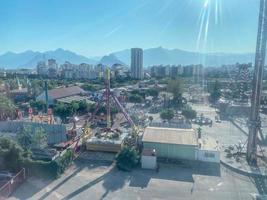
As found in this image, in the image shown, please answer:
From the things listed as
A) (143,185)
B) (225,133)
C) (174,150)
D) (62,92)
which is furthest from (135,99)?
(143,185)

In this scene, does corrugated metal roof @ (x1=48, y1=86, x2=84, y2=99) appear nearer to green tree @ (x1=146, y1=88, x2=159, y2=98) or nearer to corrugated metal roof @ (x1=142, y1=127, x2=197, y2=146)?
green tree @ (x1=146, y1=88, x2=159, y2=98)

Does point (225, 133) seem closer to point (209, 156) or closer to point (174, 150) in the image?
point (209, 156)

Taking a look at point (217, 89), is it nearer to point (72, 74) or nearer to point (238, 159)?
point (238, 159)

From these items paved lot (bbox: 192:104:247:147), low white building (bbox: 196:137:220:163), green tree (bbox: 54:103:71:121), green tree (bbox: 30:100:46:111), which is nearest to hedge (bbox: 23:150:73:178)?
low white building (bbox: 196:137:220:163)

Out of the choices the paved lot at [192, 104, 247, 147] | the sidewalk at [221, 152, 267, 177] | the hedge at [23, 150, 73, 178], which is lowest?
the sidewalk at [221, 152, 267, 177]

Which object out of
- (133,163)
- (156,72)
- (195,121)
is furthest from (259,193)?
(156,72)
